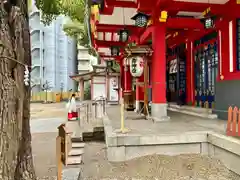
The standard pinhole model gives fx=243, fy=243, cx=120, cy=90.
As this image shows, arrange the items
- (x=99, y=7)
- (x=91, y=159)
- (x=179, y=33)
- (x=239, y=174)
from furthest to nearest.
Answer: (x=179, y=33), (x=99, y=7), (x=91, y=159), (x=239, y=174)

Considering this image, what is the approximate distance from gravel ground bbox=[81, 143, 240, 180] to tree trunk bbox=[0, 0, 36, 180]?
102 inches

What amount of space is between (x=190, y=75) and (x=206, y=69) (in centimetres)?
159

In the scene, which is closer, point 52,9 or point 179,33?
point 52,9

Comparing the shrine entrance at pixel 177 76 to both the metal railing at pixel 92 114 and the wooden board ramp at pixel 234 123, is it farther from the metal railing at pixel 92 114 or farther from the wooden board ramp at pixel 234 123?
the wooden board ramp at pixel 234 123

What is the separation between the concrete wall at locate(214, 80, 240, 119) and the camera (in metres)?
8.27

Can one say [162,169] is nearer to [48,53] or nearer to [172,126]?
[172,126]

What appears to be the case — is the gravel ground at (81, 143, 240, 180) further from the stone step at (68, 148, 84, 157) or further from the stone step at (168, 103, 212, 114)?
the stone step at (168, 103, 212, 114)

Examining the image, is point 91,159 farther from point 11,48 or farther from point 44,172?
point 11,48

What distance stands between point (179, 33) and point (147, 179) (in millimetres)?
8743

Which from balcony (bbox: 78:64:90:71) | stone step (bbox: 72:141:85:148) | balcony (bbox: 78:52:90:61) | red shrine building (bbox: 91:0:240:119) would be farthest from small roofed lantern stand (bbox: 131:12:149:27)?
balcony (bbox: 78:52:90:61)

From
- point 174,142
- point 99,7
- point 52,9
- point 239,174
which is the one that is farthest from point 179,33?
point 239,174

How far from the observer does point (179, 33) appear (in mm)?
12000

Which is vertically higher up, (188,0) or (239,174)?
(188,0)

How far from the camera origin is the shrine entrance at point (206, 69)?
33.7ft
